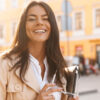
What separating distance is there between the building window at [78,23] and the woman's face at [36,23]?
20954mm

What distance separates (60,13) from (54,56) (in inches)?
879

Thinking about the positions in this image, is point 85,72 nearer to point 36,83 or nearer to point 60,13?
point 60,13

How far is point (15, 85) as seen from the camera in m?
1.64

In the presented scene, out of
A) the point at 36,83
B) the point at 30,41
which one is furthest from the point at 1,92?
the point at 30,41

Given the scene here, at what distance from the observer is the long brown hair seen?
1.72m

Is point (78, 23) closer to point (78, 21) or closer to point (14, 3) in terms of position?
point (78, 21)

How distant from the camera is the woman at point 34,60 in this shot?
1645 millimetres

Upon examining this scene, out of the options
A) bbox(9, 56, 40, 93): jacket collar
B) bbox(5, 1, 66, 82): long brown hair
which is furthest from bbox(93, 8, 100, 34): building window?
bbox(9, 56, 40, 93): jacket collar

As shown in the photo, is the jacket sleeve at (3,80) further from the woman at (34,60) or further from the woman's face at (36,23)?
the woman's face at (36,23)

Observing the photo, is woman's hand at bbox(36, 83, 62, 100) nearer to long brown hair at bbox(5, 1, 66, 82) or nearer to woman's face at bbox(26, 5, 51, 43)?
long brown hair at bbox(5, 1, 66, 82)

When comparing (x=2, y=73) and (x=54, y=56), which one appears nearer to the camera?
(x=2, y=73)

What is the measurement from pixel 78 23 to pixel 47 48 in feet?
69.1

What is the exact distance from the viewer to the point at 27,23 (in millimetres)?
1753

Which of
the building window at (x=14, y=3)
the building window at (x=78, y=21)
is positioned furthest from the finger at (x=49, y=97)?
the building window at (x=14, y=3)
